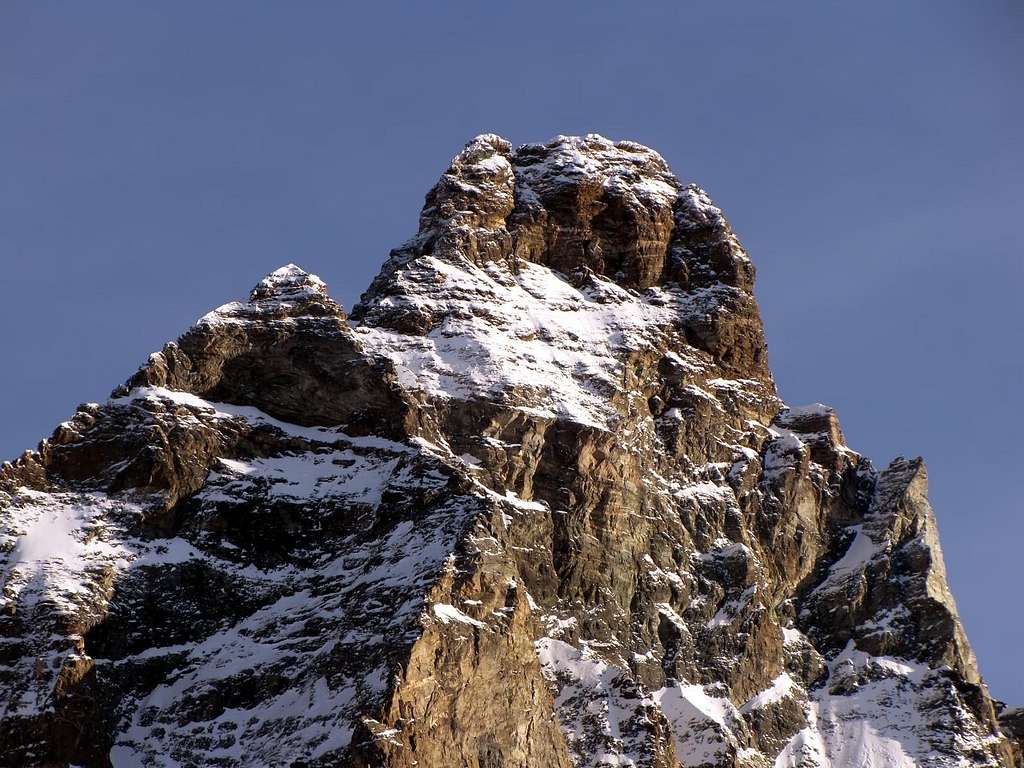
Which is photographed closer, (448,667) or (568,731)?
(448,667)

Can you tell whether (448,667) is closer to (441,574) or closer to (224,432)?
(441,574)

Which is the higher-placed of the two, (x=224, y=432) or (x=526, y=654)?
(x=224, y=432)

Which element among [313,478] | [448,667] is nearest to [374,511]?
[313,478]

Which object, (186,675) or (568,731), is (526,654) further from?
(186,675)

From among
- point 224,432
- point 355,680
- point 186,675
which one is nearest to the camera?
point 355,680

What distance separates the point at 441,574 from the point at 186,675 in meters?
20.2

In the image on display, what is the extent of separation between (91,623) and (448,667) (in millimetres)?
26425

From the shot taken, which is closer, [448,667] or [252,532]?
[448,667]

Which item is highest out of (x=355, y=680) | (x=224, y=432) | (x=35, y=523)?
(x=224, y=432)

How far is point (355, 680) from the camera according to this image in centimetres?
17288

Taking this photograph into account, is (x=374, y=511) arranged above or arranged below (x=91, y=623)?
above

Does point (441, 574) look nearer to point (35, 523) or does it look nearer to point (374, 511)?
point (374, 511)

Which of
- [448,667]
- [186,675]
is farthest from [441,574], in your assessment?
[186,675]

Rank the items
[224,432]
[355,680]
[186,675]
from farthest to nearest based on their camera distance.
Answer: [224,432] < [186,675] < [355,680]
